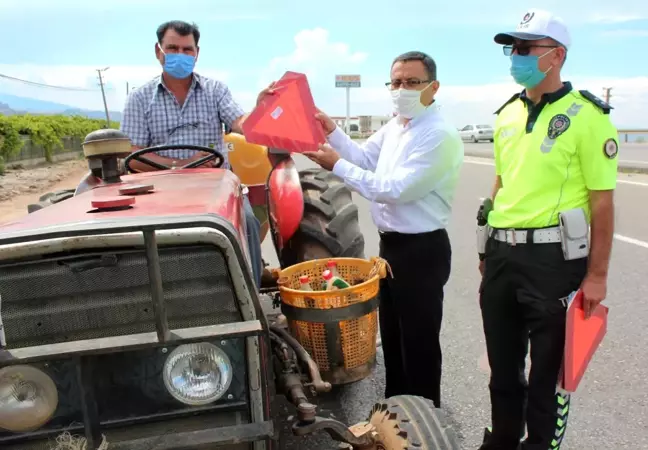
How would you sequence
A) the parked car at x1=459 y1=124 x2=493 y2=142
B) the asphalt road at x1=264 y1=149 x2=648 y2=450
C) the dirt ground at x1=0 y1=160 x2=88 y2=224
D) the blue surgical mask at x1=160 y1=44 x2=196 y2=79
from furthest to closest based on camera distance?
the parked car at x1=459 y1=124 x2=493 y2=142 < the dirt ground at x1=0 y1=160 x2=88 y2=224 < the blue surgical mask at x1=160 y1=44 x2=196 y2=79 < the asphalt road at x1=264 y1=149 x2=648 y2=450

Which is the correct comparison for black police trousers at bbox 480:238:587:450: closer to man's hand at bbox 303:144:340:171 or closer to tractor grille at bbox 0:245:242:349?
man's hand at bbox 303:144:340:171

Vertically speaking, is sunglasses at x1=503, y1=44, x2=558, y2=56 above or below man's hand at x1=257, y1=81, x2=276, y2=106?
above

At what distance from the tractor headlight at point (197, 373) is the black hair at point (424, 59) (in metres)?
Result: 1.87

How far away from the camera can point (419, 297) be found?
306 cm

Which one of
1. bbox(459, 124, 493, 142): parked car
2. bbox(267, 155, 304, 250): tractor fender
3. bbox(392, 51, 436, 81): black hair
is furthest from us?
bbox(459, 124, 493, 142): parked car

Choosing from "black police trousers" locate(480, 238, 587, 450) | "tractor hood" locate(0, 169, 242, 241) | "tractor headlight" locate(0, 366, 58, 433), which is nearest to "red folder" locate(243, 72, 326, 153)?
"tractor hood" locate(0, 169, 242, 241)

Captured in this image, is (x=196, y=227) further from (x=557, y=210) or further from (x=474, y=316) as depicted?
(x=474, y=316)

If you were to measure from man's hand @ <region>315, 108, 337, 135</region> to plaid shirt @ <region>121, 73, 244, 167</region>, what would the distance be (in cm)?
73

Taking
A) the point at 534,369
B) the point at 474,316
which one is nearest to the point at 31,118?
the point at 474,316

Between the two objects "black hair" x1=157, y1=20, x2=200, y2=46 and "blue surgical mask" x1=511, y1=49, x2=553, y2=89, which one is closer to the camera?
"blue surgical mask" x1=511, y1=49, x2=553, y2=89

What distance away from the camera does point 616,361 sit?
3928mm

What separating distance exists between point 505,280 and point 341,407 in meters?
1.39

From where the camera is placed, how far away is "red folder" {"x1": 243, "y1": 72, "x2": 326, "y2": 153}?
3.26m

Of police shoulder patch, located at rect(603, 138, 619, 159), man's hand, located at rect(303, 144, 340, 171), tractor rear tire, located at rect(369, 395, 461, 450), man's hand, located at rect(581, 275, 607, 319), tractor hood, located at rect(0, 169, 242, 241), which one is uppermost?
police shoulder patch, located at rect(603, 138, 619, 159)
